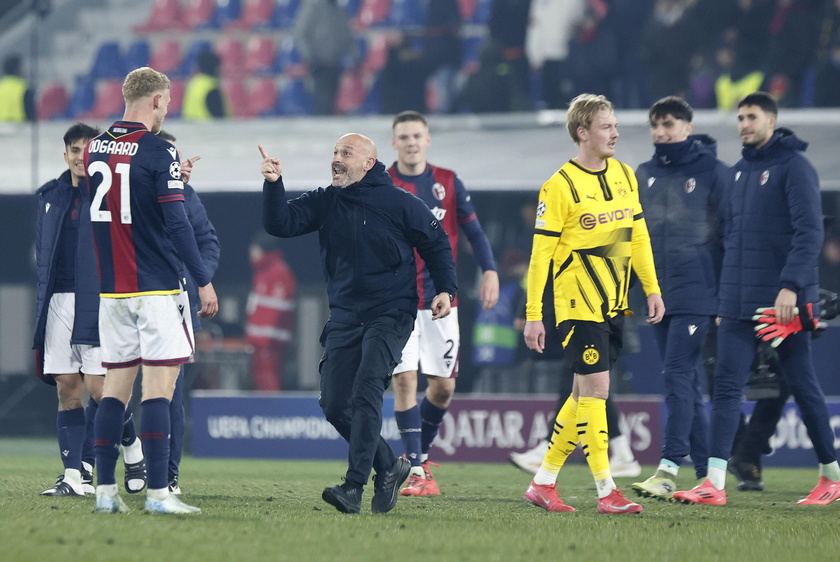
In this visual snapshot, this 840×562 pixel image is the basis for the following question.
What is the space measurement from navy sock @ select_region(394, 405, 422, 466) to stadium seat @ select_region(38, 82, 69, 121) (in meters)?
11.7

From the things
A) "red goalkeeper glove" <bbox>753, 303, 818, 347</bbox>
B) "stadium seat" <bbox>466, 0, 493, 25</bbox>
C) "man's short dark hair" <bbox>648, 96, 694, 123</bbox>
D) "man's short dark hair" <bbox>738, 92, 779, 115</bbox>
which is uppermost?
"stadium seat" <bbox>466, 0, 493, 25</bbox>

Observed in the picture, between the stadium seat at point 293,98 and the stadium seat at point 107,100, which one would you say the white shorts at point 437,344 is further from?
the stadium seat at point 107,100

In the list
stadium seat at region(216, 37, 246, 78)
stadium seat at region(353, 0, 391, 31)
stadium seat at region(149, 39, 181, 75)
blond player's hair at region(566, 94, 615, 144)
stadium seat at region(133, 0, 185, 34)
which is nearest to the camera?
blond player's hair at region(566, 94, 615, 144)

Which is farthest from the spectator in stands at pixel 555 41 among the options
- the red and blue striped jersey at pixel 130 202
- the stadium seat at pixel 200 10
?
the red and blue striped jersey at pixel 130 202

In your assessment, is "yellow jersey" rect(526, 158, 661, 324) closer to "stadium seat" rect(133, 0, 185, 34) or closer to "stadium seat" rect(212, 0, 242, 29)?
"stadium seat" rect(212, 0, 242, 29)

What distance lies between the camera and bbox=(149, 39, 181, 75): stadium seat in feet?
59.1

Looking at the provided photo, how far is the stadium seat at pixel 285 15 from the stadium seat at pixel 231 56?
0.62 metres

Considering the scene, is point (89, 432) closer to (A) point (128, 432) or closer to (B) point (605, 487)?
(A) point (128, 432)

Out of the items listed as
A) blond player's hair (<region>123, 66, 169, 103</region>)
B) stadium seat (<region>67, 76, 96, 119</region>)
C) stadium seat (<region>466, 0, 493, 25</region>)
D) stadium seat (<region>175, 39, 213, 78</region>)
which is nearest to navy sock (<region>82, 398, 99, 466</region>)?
blond player's hair (<region>123, 66, 169, 103</region>)

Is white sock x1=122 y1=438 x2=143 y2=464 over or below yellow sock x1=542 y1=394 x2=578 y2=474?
below

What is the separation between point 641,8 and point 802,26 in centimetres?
186

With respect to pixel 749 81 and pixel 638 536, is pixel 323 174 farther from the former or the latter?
pixel 638 536

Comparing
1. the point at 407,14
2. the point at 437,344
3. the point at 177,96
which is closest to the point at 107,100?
the point at 177,96

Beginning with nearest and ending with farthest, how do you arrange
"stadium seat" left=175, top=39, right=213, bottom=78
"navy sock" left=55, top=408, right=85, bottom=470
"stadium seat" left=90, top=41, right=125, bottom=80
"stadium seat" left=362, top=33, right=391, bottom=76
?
1. "navy sock" left=55, top=408, right=85, bottom=470
2. "stadium seat" left=362, top=33, right=391, bottom=76
3. "stadium seat" left=90, top=41, right=125, bottom=80
4. "stadium seat" left=175, top=39, right=213, bottom=78
